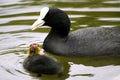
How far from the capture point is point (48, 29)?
39.7 ft

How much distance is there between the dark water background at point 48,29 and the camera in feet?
29.9

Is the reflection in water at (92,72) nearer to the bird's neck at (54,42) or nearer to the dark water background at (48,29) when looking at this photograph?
the dark water background at (48,29)

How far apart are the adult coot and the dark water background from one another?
0.46ft

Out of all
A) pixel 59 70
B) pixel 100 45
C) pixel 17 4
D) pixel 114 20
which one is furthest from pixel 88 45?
pixel 17 4

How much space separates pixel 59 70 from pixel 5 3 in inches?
237

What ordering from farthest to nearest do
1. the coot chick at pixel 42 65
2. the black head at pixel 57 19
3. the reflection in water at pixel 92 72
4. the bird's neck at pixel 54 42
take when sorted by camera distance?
the black head at pixel 57 19
the bird's neck at pixel 54 42
the reflection in water at pixel 92 72
the coot chick at pixel 42 65

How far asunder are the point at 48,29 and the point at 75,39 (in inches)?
75.3

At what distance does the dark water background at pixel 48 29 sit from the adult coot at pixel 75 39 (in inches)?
5.5

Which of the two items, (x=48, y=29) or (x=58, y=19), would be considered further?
(x=48, y=29)

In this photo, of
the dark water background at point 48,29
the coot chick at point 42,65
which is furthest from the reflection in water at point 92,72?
the coot chick at point 42,65

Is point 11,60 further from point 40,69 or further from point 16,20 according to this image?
point 16,20

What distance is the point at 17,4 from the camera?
46.8 ft

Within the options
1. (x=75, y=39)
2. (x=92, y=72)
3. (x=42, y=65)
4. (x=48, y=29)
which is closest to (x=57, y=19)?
(x=75, y=39)

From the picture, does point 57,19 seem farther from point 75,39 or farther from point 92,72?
point 92,72
